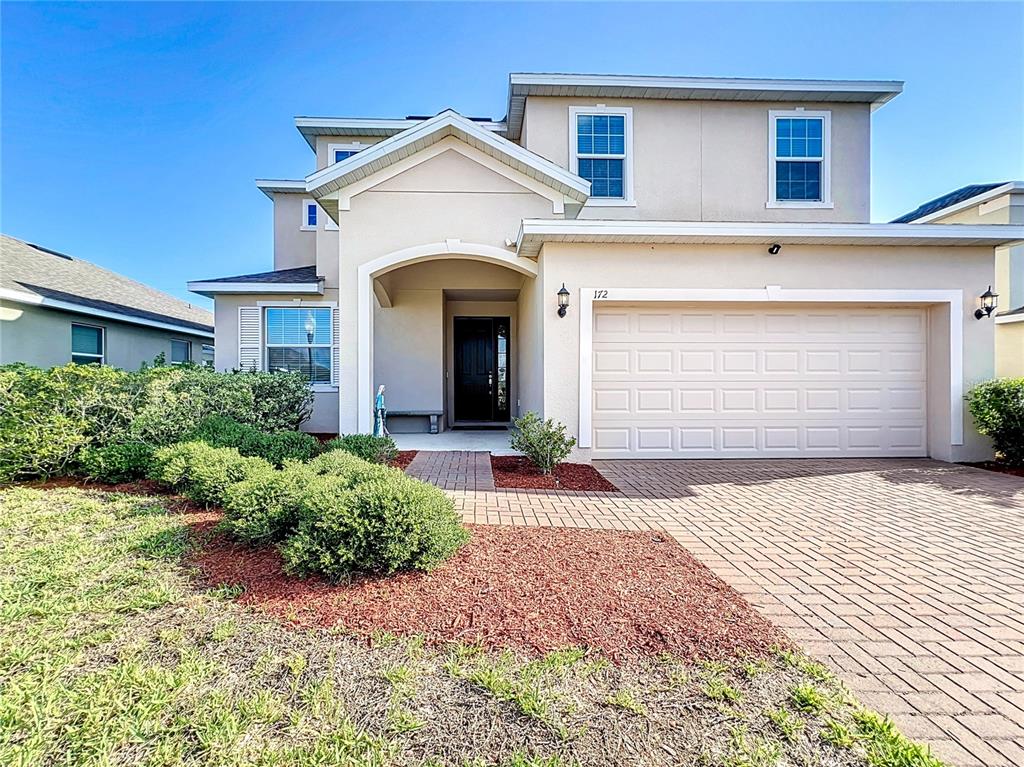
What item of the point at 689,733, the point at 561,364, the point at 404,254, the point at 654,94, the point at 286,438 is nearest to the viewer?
the point at 689,733

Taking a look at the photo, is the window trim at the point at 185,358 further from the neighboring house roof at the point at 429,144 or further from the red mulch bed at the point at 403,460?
the red mulch bed at the point at 403,460

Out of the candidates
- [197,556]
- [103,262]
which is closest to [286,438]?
[197,556]

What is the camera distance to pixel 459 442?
9.77 meters

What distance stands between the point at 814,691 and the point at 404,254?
8.27 meters

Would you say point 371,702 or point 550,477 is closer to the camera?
point 371,702

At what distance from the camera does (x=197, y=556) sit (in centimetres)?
388

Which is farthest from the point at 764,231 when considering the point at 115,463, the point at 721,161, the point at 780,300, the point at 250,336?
the point at 250,336

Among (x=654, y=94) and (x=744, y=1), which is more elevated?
(x=744, y=1)

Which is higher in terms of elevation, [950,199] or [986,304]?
[950,199]

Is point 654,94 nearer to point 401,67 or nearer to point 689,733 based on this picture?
point 401,67

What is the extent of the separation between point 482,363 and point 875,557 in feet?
32.3

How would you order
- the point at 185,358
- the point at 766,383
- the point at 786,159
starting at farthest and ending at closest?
the point at 185,358
the point at 786,159
the point at 766,383

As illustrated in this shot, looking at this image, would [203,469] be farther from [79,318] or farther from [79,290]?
[79,290]

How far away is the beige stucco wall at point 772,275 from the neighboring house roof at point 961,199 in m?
7.58
